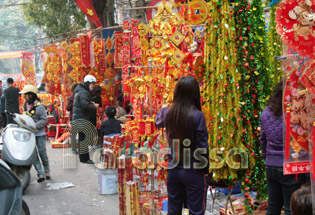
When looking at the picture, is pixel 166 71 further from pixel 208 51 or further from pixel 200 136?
pixel 200 136

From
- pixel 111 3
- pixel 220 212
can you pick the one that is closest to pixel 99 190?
pixel 220 212

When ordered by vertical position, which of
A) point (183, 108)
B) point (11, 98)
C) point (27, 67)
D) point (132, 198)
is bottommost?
point (132, 198)

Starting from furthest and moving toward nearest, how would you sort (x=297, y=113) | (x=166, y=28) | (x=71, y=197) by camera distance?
(x=71, y=197), (x=166, y=28), (x=297, y=113)

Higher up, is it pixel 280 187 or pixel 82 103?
pixel 82 103

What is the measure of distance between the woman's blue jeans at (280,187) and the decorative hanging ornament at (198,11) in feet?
5.75

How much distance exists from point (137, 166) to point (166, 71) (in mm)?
1292

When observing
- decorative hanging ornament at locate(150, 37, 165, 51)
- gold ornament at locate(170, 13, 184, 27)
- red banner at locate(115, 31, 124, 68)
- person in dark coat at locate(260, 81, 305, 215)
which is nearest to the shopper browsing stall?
decorative hanging ornament at locate(150, 37, 165, 51)

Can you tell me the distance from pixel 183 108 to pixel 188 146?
0.34 meters

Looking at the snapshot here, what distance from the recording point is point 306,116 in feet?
7.17

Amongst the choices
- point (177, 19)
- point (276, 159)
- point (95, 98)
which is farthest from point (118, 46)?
point (276, 159)

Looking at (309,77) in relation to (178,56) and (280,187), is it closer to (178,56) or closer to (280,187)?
(280,187)

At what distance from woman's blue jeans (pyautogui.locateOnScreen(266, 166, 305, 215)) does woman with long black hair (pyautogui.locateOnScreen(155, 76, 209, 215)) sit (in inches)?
23.6

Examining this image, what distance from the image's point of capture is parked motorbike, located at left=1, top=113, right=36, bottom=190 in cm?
559

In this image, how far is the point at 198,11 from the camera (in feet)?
13.2
